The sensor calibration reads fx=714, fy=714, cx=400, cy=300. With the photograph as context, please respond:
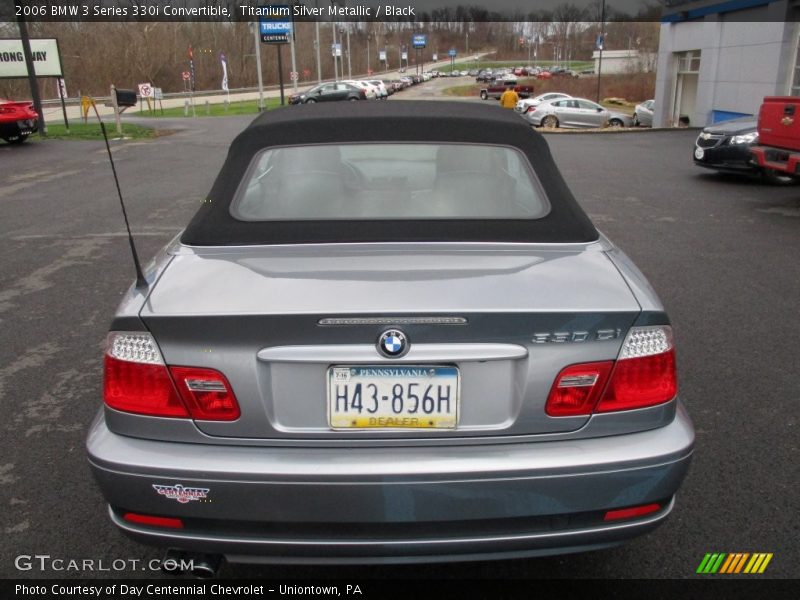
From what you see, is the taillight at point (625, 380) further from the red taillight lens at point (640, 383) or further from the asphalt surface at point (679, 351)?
the asphalt surface at point (679, 351)

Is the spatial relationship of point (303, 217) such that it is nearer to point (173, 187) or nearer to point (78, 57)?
point (173, 187)

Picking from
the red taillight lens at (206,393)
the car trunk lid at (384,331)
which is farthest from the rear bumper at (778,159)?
the red taillight lens at (206,393)

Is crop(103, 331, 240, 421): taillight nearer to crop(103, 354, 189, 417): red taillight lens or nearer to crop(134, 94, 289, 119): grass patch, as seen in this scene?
crop(103, 354, 189, 417): red taillight lens

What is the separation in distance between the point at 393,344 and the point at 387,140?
1.37 m

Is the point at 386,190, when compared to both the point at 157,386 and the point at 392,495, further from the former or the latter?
the point at 392,495

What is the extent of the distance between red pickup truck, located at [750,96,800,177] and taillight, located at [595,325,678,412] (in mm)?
9012

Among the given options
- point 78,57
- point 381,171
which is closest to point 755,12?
point 381,171

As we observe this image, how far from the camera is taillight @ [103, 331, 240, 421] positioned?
6.81ft

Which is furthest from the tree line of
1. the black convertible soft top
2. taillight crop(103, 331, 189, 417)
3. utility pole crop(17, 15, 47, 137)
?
taillight crop(103, 331, 189, 417)

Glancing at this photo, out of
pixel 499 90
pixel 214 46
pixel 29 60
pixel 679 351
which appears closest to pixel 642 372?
pixel 679 351

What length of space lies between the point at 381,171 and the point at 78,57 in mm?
74320

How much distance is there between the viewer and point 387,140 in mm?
3078

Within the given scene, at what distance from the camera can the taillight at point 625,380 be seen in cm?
209

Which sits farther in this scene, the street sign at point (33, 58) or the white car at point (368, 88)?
the white car at point (368, 88)
